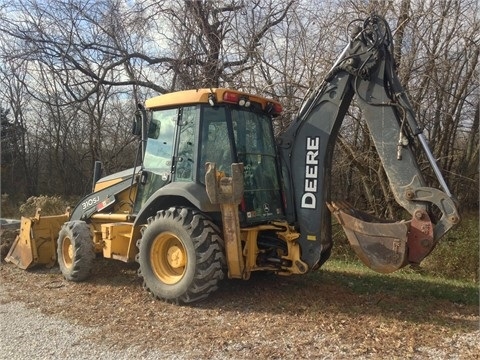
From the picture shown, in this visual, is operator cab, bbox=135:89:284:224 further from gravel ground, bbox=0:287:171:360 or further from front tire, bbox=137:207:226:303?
gravel ground, bbox=0:287:171:360

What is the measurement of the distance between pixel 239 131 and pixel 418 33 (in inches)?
210

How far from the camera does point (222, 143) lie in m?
5.64

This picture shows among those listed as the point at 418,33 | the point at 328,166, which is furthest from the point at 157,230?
the point at 418,33

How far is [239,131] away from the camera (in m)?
5.74

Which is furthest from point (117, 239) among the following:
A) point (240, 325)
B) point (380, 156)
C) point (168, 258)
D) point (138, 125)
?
point (380, 156)

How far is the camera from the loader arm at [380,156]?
15.6 ft

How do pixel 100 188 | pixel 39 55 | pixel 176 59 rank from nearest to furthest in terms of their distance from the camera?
pixel 100 188 < pixel 176 59 < pixel 39 55

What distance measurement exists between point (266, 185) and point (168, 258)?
4.91 feet

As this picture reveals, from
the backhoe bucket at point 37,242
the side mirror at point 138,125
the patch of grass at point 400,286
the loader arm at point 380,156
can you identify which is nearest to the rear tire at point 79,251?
the backhoe bucket at point 37,242

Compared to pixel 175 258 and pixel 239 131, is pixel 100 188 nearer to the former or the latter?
pixel 175 258

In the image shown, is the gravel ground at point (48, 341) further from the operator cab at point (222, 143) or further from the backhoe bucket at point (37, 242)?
the backhoe bucket at point (37, 242)

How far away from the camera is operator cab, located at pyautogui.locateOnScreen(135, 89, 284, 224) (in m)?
5.61

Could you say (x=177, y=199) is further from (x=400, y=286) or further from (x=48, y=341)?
(x=400, y=286)

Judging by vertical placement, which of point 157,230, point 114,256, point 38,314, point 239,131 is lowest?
point 38,314
